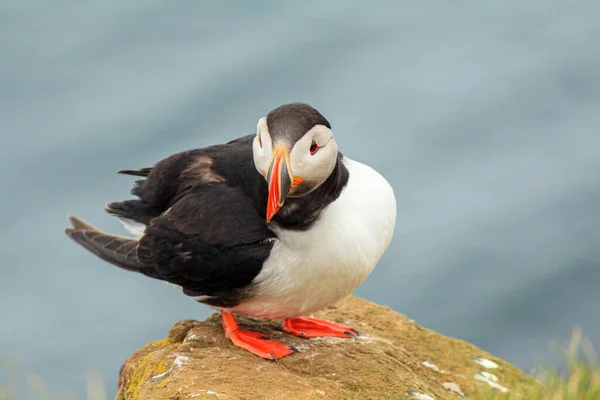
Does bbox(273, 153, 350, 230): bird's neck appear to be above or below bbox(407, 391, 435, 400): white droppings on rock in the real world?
above

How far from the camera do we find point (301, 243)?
5348 mm

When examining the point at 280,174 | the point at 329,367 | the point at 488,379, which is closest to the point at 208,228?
the point at 280,174

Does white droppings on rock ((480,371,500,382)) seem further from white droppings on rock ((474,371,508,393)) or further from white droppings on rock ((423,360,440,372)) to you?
white droppings on rock ((423,360,440,372))

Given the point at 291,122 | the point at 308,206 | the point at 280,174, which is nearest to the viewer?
the point at 280,174

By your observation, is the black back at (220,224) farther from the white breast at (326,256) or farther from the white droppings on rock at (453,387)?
the white droppings on rock at (453,387)

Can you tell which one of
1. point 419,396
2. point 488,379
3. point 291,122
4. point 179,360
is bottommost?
point 179,360

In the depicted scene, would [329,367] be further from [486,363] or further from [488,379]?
[486,363]

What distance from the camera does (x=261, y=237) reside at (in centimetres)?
540

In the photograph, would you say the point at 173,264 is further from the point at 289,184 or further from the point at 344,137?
the point at 344,137

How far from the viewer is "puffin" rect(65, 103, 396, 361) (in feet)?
17.5

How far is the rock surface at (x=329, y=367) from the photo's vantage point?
16.5 ft

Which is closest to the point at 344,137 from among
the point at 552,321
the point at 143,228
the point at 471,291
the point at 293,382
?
the point at 471,291

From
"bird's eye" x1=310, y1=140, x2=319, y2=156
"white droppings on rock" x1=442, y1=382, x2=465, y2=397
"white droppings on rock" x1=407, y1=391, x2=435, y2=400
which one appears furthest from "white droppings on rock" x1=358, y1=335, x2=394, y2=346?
"bird's eye" x1=310, y1=140, x2=319, y2=156

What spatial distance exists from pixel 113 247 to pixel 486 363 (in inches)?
114
